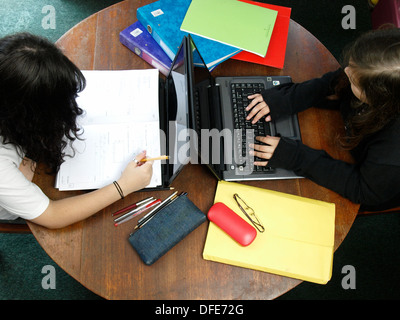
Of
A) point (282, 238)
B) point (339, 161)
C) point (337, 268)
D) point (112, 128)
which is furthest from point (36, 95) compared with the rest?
point (337, 268)

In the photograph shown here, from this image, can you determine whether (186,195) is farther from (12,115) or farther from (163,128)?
(12,115)

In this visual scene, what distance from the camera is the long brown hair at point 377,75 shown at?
82cm

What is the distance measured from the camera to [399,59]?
2.66ft

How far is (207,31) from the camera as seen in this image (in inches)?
40.3

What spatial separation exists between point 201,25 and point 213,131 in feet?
1.14

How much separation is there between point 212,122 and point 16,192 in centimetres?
58

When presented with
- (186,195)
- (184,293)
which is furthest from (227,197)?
(184,293)

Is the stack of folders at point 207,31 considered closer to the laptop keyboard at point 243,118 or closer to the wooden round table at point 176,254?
the laptop keyboard at point 243,118

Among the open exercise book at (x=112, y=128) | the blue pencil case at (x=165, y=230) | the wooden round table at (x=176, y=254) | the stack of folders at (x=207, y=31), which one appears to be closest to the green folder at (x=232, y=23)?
the stack of folders at (x=207, y=31)

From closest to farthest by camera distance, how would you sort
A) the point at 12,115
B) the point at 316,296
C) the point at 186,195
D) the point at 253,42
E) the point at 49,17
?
the point at 12,115
the point at 186,195
the point at 253,42
the point at 316,296
the point at 49,17

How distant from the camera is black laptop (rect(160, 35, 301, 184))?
2.72 feet

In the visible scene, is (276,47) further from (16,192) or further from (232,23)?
(16,192)

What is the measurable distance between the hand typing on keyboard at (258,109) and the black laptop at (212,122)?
0.02 meters

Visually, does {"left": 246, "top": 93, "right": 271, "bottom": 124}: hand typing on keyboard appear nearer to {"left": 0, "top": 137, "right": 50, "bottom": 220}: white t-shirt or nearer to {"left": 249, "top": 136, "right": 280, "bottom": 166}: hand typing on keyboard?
{"left": 249, "top": 136, "right": 280, "bottom": 166}: hand typing on keyboard
